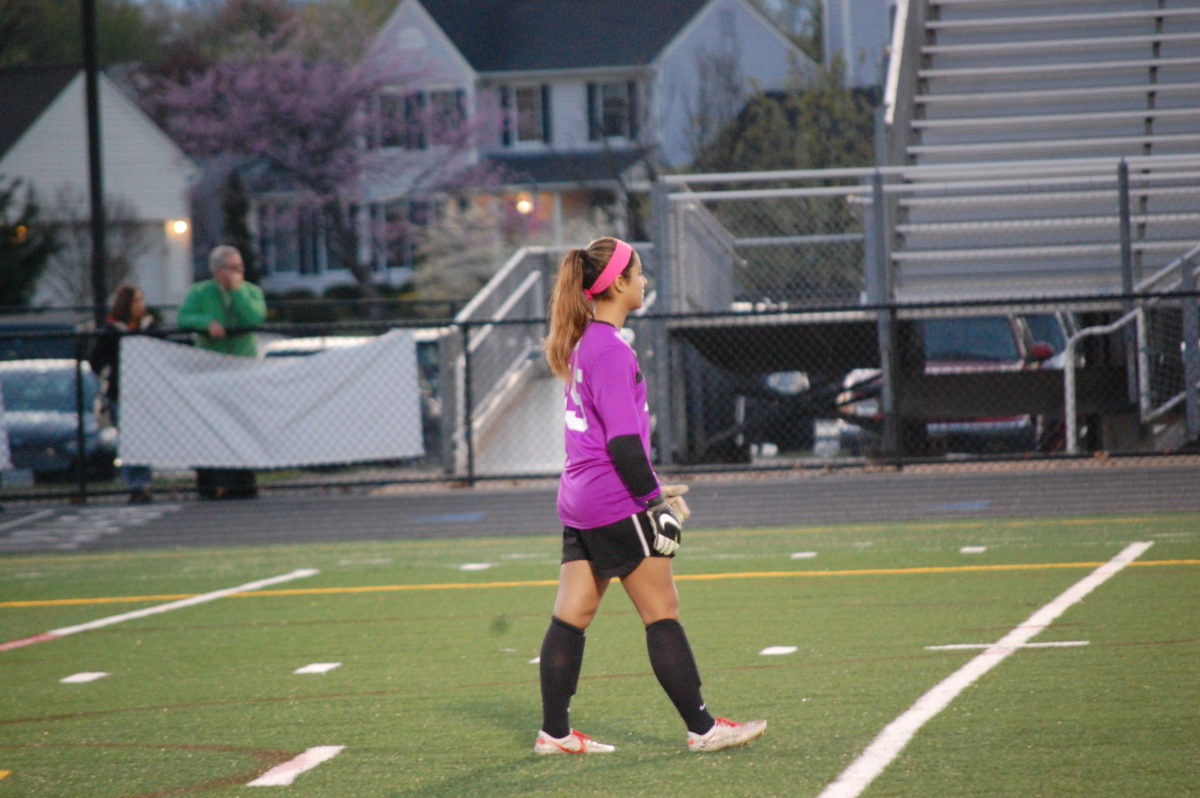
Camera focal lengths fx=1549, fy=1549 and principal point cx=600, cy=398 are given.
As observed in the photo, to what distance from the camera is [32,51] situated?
2235 inches

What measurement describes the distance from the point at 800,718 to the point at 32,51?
188 ft

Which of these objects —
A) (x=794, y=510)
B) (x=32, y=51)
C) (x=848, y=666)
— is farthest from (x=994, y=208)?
(x=32, y=51)

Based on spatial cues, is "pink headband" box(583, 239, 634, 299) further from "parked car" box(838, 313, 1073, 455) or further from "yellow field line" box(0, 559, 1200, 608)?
"parked car" box(838, 313, 1073, 455)

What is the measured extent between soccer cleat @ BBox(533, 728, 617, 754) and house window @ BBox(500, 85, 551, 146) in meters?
43.4

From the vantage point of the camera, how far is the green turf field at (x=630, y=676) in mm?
4723

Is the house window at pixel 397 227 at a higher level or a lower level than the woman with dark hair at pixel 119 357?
higher

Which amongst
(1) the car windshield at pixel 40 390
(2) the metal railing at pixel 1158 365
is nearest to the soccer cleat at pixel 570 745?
(2) the metal railing at pixel 1158 365

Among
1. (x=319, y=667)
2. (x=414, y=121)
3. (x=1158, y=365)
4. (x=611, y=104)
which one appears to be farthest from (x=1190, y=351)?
(x=611, y=104)

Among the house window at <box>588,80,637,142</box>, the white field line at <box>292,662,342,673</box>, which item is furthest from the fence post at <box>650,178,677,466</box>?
the house window at <box>588,80,637,142</box>

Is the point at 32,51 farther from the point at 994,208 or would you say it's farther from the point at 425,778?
the point at 425,778

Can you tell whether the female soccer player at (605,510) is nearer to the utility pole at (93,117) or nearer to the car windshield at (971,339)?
the car windshield at (971,339)

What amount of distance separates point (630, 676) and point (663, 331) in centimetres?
814

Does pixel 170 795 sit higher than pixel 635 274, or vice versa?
pixel 635 274

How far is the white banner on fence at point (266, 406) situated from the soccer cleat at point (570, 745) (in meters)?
8.64
